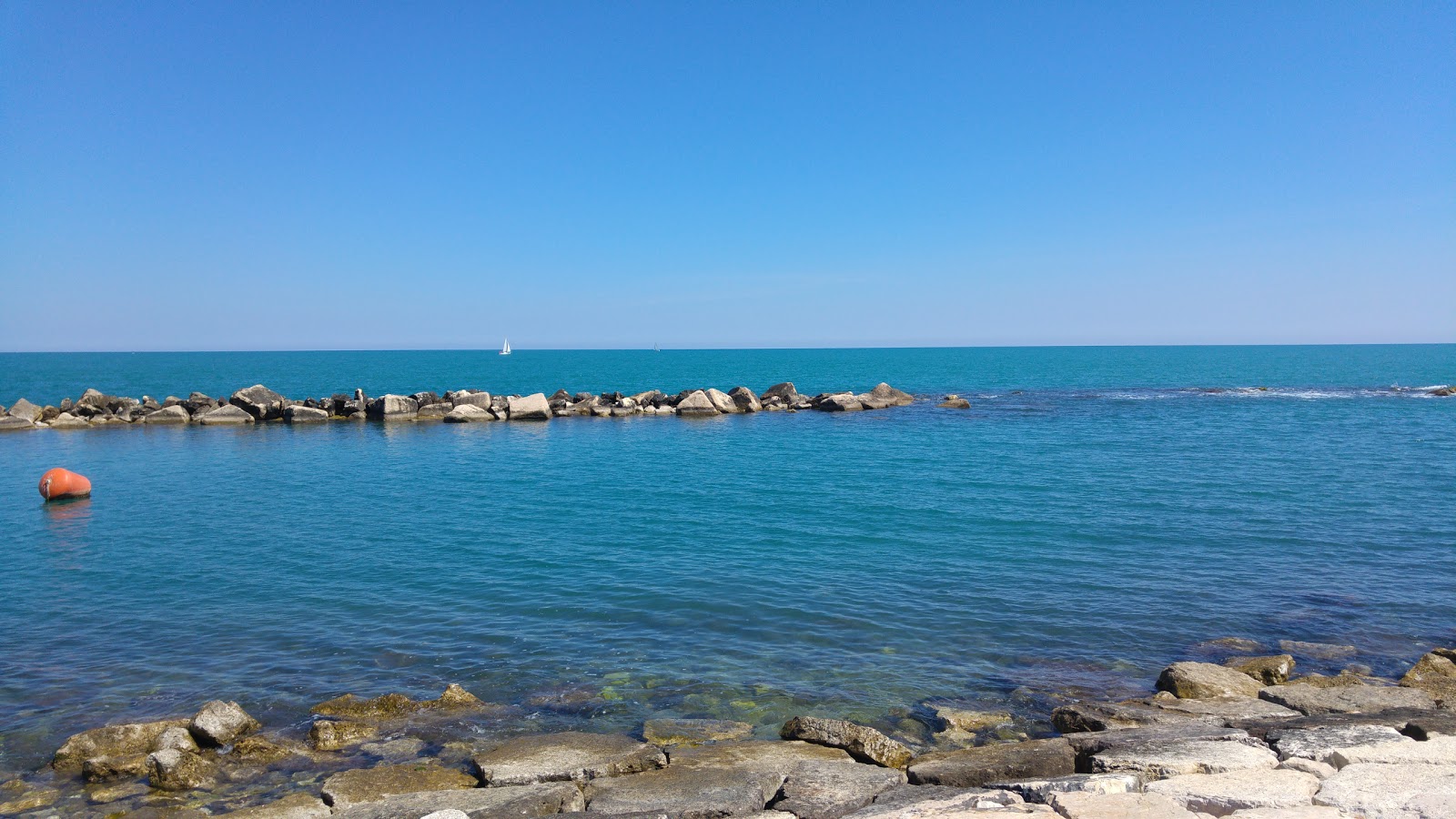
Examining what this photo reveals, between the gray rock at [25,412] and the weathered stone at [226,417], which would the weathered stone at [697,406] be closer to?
the weathered stone at [226,417]

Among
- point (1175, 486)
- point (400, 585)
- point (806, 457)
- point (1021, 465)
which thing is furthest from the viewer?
point (806, 457)

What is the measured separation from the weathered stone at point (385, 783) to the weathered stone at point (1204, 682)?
914 cm

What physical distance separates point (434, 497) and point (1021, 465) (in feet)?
68.6

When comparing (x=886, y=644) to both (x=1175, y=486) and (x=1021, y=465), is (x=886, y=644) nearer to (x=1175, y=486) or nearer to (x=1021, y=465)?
(x=1175, y=486)

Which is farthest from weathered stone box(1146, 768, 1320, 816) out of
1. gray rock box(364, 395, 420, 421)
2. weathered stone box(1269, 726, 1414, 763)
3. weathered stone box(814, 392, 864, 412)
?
weathered stone box(814, 392, 864, 412)

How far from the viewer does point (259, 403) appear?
47594 millimetres

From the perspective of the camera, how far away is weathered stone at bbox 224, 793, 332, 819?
8.30 metres

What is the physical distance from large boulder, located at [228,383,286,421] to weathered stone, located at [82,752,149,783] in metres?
41.7

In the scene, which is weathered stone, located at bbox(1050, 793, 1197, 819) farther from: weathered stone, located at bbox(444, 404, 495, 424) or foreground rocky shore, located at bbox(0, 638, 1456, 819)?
weathered stone, located at bbox(444, 404, 495, 424)

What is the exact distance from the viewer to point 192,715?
11156 mm

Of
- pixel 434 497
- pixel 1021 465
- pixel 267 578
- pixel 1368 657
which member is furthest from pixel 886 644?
pixel 1021 465

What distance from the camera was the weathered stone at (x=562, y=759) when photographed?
29.7 ft

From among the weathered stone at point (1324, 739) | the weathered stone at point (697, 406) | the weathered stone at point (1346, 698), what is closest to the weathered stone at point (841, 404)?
the weathered stone at point (697, 406)

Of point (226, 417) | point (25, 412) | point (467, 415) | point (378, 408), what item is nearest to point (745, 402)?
point (467, 415)
